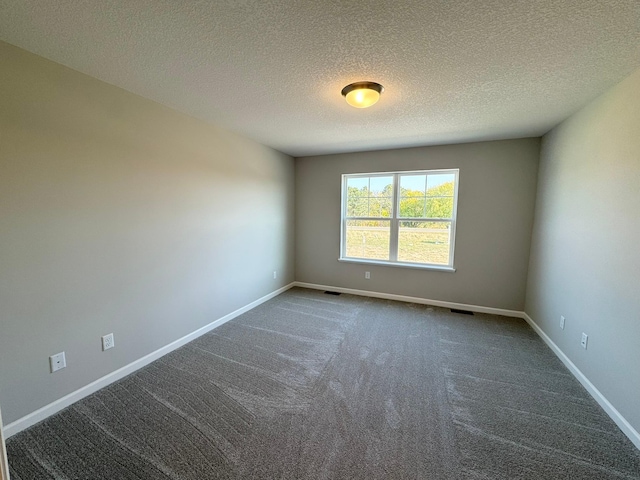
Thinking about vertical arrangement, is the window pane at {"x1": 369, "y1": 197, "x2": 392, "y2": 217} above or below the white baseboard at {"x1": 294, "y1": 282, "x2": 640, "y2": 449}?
above

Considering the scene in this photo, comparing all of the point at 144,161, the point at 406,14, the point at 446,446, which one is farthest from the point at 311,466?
the point at 144,161

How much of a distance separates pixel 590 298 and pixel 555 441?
117 centimetres

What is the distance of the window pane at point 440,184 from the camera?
12.1 feet

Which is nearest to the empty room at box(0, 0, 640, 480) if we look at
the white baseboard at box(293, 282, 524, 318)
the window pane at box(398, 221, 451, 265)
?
the white baseboard at box(293, 282, 524, 318)

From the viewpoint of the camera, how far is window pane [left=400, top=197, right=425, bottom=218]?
385 centimetres

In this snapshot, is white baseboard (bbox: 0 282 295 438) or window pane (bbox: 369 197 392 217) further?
window pane (bbox: 369 197 392 217)

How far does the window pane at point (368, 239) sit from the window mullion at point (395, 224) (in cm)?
6

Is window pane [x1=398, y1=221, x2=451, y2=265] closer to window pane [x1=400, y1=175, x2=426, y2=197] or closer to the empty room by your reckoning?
window pane [x1=400, y1=175, x2=426, y2=197]

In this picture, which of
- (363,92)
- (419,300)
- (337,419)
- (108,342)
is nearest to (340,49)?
(363,92)

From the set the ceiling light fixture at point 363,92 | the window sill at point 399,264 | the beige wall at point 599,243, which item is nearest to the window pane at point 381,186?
the window sill at point 399,264

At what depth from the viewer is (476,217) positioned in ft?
11.5

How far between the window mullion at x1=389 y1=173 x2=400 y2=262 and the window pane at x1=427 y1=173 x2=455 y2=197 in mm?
441

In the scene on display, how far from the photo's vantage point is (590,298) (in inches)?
81.4

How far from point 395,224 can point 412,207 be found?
0.35m
